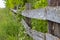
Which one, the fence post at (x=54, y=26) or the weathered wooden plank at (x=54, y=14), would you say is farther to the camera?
the fence post at (x=54, y=26)

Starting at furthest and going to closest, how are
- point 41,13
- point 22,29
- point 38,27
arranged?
point 22,29, point 38,27, point 41,13

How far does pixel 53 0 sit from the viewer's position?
271cm

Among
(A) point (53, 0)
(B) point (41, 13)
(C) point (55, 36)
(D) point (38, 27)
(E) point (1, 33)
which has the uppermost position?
(A) point (53, 0)

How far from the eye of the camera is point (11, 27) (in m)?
6.34

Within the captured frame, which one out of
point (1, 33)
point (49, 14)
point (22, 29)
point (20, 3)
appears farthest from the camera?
point (20, 3)

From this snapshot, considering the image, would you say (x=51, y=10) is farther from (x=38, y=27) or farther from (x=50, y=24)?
(x=38, y=27)

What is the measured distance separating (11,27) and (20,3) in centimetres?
232

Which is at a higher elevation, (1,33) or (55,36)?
(55,36)

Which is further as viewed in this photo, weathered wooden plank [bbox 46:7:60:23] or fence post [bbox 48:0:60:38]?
fence post [bbox 48:0:60:38]

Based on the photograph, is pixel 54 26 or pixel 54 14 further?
pixel 54 26

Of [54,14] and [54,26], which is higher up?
[54,14]

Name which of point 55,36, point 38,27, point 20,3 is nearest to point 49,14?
point 55,36

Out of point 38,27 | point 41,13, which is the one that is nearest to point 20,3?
point 38,27

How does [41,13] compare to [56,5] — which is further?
[41,13]
